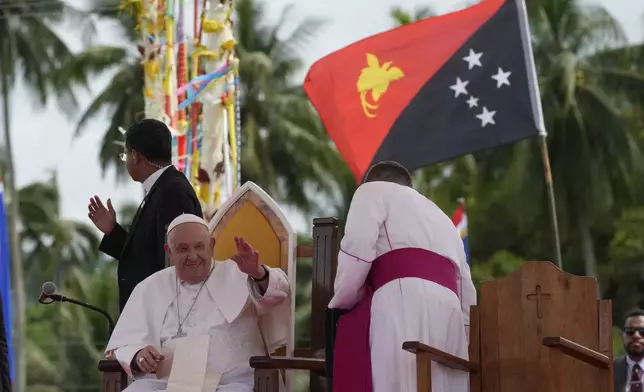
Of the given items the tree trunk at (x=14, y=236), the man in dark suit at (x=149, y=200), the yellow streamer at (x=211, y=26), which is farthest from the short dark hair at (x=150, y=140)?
the tree trunk at (x=14, y=236)

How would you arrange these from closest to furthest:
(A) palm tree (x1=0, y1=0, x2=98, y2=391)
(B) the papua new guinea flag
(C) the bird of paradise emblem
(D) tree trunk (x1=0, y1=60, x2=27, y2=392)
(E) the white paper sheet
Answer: (E) the white paper sheet, (B) the papua new guinea flag, (C) the bird of paradise emblem, (D) tree trunk (x1=0, y1=60, x2=27, y2=392), (A) palm tree (x1=0, y1=0, x2=98, y2=391)

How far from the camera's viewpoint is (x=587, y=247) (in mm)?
32250

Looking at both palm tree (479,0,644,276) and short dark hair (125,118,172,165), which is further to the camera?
palm tree (479,0,644,276)

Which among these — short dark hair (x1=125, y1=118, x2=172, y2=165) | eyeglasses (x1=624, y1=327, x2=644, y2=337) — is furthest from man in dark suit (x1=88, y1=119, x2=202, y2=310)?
eyeglasses (x1=624, y1=327, x2=644, y2=337)

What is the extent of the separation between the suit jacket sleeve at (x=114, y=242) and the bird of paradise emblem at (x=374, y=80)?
17.7ft

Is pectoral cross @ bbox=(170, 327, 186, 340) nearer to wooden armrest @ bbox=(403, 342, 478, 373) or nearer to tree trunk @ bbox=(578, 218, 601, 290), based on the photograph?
wooden armrest @ bbox=(403, 342, 478, 373)

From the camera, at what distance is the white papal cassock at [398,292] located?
5812 mm

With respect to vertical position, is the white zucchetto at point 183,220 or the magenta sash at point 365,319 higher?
the white zucchetto at point 183,220

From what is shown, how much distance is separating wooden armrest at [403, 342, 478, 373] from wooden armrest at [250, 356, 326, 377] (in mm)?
616

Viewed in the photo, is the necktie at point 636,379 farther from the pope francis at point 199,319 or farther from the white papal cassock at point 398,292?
the pope francis at point 199,319

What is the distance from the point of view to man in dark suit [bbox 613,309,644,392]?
8.73 m

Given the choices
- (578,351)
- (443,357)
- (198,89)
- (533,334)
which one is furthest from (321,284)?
(198,89)

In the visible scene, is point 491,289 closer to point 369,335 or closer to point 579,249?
point 369,335

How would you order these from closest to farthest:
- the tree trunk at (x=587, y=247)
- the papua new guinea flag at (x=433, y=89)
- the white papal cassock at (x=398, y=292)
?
1. the white papal cassock at (x=398, y=292)
2. the papua new guinea flag at (x=433, y=89)
3. the tree trunk at (x=587, y=247)
